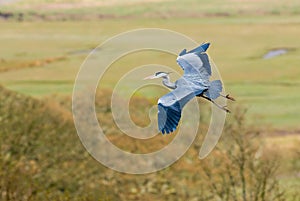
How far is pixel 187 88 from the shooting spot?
6539 mm

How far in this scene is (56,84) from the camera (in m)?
57.7

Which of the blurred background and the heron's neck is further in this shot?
the blurred background

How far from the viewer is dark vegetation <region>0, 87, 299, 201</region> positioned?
26547mm

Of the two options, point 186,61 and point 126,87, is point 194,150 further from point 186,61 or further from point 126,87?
point 186,61

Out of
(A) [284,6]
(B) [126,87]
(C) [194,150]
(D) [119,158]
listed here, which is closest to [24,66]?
(B) [126,87]

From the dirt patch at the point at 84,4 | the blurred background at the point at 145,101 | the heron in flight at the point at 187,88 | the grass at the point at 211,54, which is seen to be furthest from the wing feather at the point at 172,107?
the dirt patch at the point at 84,4

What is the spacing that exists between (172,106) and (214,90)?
0.45m

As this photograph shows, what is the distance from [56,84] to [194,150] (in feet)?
72.8

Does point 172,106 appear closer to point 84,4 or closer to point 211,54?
point 211,54

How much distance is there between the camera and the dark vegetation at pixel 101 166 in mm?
26547

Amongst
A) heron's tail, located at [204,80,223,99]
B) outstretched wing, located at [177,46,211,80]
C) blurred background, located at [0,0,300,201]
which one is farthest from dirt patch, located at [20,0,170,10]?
heron's tail, located at [204,80,223,99]

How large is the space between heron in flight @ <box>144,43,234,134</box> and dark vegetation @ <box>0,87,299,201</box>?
1647 cm

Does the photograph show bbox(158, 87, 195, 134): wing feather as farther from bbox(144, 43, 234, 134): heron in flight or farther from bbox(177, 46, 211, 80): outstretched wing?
bbox(177, 46, 211, 80): outstretched wing

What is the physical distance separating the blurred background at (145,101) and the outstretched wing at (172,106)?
1177 cm
